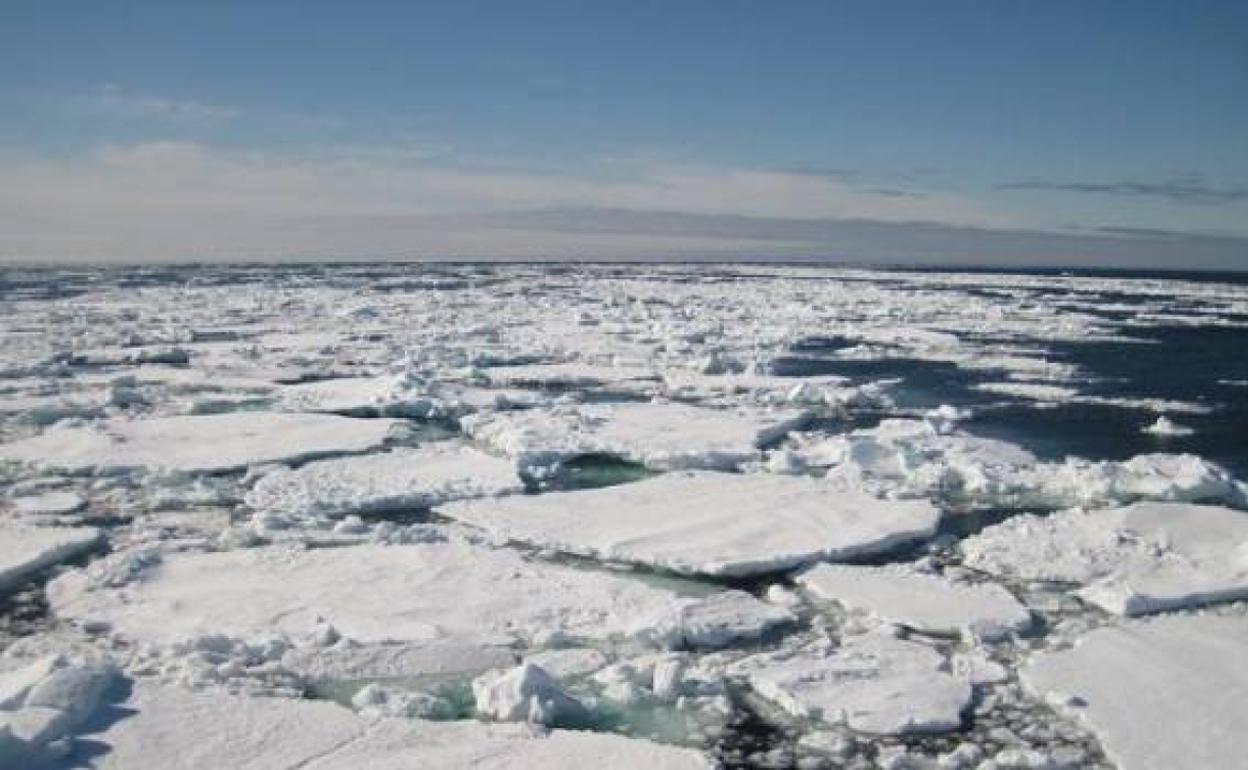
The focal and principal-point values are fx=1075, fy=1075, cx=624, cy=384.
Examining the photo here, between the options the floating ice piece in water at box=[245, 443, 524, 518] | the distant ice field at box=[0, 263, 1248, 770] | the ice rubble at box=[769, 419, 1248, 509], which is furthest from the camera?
the ice rubble at box=[769, 419, 1248, 509]

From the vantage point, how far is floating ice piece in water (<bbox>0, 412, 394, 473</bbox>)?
33.4 feet

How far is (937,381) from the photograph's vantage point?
16.8 meters

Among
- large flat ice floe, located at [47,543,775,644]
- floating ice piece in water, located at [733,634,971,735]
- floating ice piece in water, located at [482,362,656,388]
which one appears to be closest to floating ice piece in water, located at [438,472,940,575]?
large flat ice floe, located at [47,543,775,644]

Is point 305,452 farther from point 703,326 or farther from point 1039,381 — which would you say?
point 703,326

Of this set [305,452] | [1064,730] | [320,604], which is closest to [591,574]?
[320,604]

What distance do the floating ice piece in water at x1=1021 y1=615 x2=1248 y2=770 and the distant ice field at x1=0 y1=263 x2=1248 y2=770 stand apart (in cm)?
2

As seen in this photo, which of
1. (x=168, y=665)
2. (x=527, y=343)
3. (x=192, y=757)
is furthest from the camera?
(x=527, y=343)

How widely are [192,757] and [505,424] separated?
7594 millimetres

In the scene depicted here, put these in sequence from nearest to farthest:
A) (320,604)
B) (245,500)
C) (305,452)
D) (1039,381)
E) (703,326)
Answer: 1. (320,604)
2. (245,500)
3. (305,452)
4. (1039,381)
5. (703,326)

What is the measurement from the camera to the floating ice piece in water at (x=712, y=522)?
7.38 metres

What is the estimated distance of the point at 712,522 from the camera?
812 cm

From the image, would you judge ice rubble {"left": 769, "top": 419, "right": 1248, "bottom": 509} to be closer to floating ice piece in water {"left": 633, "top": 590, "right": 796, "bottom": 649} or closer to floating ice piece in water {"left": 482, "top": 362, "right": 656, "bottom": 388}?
floating ice piece in water {"left": 633, "top": 590, "right": 796, "bottom": 649}

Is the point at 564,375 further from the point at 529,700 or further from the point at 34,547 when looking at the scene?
the point at 529,700

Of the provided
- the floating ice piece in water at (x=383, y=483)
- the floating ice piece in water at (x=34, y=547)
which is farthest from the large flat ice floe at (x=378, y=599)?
the floating ice piece in water at (x=383, y=483)
